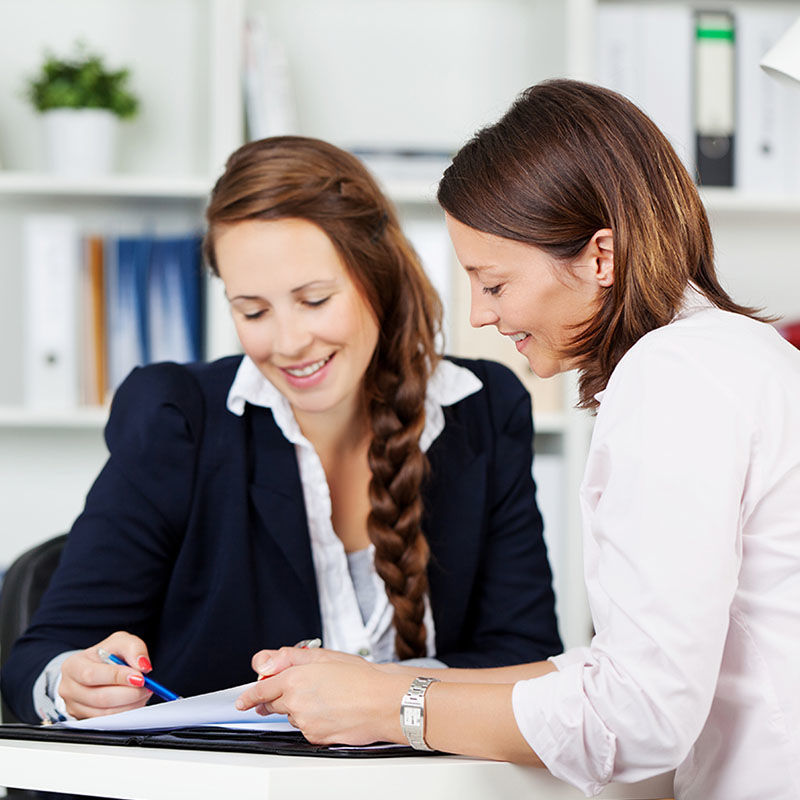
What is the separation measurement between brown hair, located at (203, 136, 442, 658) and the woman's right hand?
42 centimetres

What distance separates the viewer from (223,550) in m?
1.45

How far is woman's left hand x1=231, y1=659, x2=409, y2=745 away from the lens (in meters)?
0.93

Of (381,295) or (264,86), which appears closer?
(381,295)

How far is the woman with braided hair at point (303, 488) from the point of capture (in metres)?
1.42

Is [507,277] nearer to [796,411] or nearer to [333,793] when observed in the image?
[796,411]

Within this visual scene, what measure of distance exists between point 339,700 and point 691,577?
0.32 meters

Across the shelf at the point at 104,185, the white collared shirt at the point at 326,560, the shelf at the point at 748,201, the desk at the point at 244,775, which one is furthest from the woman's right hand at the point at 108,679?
the shelf at the point at 748,201

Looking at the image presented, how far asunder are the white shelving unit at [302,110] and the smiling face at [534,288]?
1196mm

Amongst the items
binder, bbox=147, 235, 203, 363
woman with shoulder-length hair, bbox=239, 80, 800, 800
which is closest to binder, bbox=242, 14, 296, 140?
binder, bbox=147, 235, 203, 363

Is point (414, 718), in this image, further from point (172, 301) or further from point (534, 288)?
point (172, 301)

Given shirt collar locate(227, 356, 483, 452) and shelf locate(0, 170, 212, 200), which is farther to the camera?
shelf locate(0, 170, 212, 200)

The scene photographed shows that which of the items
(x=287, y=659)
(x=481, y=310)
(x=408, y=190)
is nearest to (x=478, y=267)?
(x=481, y=310)

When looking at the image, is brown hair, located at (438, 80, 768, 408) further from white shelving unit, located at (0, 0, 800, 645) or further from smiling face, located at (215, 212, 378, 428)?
white shelving unit, located at (0, 0, 800, 645)

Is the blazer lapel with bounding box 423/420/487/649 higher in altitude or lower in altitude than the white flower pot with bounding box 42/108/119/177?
lower
